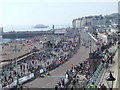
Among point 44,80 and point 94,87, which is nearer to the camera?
point 94,87

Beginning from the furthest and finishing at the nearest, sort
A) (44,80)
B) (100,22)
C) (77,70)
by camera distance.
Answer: (100,22) < (77,70) < (44,80)

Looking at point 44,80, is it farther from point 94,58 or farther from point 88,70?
point 94,58

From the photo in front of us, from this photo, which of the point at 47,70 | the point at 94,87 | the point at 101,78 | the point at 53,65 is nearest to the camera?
the point at 94,87

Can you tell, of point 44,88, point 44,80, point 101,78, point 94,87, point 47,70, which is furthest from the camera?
point 47,70

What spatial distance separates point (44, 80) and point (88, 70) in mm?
1975

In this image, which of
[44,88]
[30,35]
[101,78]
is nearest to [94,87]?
[101,78]

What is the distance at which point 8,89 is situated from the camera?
29.1 ft

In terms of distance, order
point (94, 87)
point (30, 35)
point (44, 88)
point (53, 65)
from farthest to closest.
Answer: point (30, 35) < point (53, 65) < point (44, 88) < point (94, 87)

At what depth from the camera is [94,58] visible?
1276 centimetres

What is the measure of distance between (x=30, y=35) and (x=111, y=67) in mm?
64299

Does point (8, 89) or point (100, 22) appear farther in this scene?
point (100, 22)

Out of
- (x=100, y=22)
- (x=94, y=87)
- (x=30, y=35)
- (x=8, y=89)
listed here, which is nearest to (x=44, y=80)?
(x=8, y=89)

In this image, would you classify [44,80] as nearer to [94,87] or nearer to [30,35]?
[94,87]

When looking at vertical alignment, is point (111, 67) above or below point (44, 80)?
above
